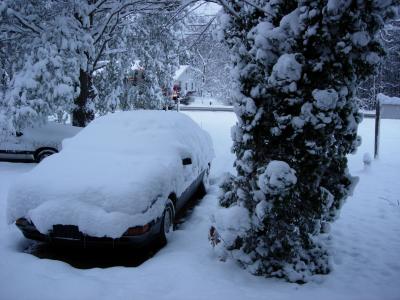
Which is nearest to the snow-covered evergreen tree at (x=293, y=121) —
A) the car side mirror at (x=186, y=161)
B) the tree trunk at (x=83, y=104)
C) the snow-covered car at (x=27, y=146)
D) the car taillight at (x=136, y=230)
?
the car taillight at (x=136, y=230)

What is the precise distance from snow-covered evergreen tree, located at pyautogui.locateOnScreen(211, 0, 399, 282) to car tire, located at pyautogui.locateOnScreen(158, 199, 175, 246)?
95 cm

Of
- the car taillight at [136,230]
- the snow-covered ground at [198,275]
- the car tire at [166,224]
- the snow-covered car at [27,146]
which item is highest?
the snow-covered car at [27,146]

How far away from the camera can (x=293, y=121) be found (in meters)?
3.33

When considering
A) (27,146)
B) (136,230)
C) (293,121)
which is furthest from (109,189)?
(27,146)

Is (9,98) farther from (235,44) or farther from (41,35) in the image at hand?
(235,44)

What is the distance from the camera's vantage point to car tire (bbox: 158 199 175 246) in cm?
450

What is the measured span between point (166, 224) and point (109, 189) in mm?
1048

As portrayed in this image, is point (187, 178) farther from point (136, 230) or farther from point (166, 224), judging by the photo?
point (136, 230)

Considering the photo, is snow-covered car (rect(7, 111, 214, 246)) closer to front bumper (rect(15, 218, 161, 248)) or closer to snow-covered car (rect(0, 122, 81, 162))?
front bumper (rect(15, 218, 161, 248))

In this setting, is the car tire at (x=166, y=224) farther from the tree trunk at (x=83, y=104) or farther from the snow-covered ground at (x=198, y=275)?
the tree trunk at (x=83, y=104)

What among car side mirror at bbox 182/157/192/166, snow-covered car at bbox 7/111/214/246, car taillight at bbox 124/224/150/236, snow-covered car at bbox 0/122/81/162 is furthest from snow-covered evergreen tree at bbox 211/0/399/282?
snow-covered car at bbox 0/122/81/162

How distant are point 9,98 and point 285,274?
8.17 m

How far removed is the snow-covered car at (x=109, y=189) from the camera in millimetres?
3902

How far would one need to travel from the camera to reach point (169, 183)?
4.59 metres
